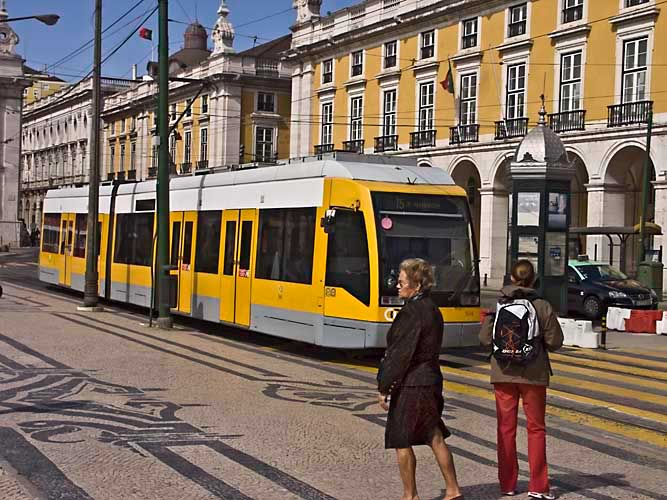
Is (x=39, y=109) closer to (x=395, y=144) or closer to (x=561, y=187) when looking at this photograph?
(x=395, y=144)

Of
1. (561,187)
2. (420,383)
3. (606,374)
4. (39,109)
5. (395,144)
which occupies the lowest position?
(606,374)

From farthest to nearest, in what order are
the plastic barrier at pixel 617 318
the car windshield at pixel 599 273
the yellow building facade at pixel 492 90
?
the yellow building facade at pixel 492 90
the car windshield at pixel 599 273
the plastic barrier at pixel 617 318

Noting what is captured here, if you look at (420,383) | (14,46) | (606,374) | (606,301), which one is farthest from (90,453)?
(14,46)

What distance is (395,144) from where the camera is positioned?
169 feet

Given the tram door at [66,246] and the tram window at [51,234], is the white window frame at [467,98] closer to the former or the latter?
the tram window at [51,234]

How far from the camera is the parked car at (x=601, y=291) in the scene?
2698 centimetres

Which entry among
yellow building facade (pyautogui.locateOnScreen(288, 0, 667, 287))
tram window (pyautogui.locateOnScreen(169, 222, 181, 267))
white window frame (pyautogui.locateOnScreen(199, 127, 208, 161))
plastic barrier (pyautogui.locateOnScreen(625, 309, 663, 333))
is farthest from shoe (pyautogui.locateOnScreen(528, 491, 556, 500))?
white window frame (pyautogui.locateOnScreen(199, 127, 208, 161))

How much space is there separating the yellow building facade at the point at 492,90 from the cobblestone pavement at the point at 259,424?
76.2 feet

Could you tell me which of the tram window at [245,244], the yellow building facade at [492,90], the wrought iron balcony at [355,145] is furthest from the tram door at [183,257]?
the wrought iron balcony at [355,145]

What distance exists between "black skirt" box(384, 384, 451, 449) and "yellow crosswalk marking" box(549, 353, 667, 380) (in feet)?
31.9

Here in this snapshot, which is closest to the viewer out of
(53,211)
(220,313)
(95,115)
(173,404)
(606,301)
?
(173,404)

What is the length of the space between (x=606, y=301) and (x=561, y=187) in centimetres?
425

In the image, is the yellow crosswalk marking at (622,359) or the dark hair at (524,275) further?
the yellow crosswalk marking at (622,359)

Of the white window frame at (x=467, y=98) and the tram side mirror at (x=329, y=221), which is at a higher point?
the white window frame at (x=467, y=98)
